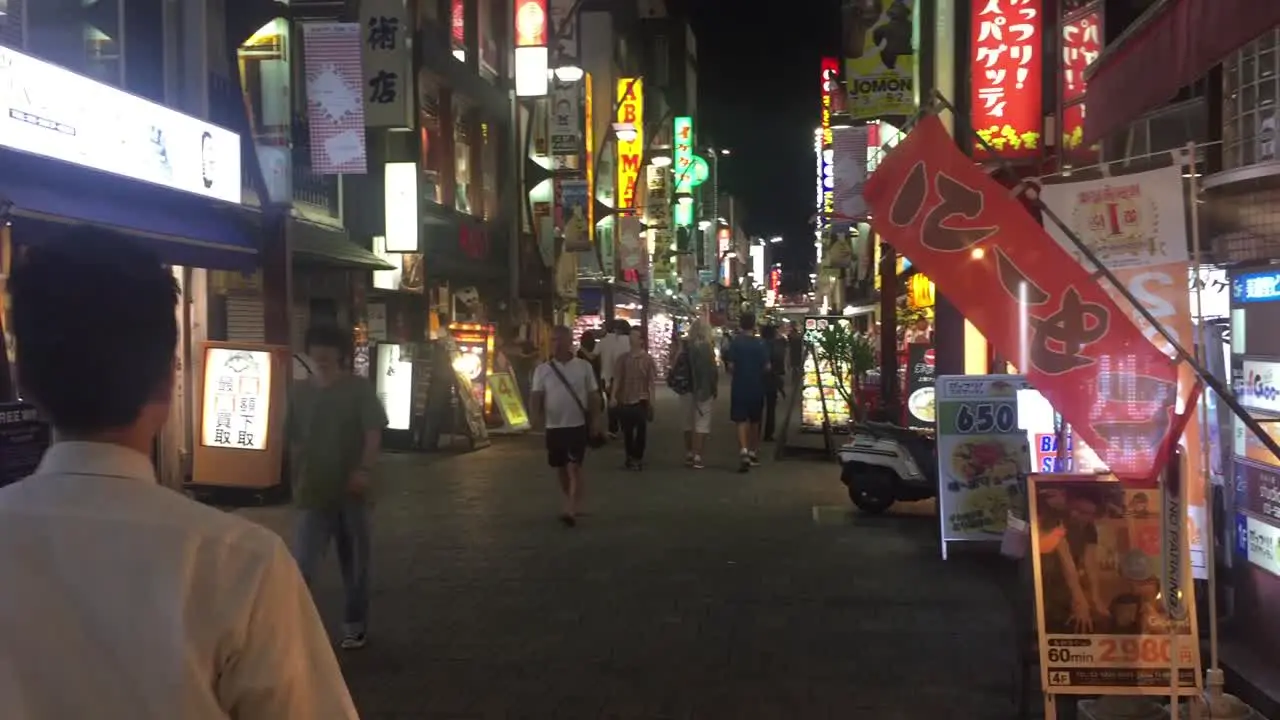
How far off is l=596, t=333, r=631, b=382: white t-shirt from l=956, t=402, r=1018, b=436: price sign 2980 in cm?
754

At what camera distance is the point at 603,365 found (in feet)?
56.4

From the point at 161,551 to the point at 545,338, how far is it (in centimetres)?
2692

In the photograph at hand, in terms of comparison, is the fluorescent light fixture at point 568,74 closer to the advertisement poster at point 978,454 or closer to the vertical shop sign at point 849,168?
the vertical shop sign at point 849,168

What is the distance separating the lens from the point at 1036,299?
4.32 metres

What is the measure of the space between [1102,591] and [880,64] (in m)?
11.0

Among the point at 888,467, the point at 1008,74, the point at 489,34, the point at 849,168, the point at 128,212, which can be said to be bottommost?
the point at 888,467

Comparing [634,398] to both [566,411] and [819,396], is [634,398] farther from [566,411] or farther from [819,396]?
[566,411]

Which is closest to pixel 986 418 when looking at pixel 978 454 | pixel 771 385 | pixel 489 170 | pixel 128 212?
pixel 978 454

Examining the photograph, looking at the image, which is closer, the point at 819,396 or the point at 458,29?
the point at 819,396

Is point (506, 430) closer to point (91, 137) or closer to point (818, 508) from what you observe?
point (818, 508)

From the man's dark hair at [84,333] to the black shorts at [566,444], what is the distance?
8.81 meters

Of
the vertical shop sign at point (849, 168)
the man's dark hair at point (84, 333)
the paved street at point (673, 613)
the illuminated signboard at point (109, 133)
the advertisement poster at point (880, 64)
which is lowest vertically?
the paved street at point (673, 613)

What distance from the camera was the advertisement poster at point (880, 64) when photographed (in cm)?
1437

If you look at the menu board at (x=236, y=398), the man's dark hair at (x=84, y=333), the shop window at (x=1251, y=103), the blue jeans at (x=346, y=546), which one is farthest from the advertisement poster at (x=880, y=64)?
the man's dark hair at (x=84, y=333)
